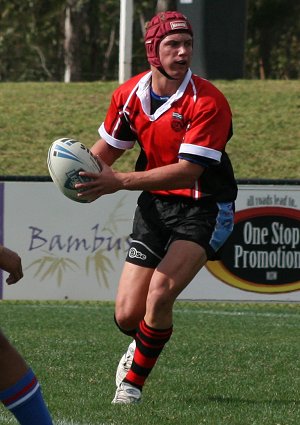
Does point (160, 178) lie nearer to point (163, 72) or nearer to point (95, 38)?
point (163, 72)

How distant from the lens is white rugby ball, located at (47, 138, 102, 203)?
617 centimetres

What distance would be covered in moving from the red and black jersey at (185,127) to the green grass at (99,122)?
1128 centimetres

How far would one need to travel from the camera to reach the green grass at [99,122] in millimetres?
18336

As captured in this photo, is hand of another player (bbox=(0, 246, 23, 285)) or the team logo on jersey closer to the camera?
hand of another player (bbox=(0, 246, 23, 285))

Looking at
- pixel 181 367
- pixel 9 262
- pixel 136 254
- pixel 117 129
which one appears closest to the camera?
pixel 9 262

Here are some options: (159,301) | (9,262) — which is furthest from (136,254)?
(9,262)

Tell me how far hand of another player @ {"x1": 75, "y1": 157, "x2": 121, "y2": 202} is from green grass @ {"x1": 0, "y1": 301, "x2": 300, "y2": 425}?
1.17 meters

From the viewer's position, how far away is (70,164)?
20.3ft

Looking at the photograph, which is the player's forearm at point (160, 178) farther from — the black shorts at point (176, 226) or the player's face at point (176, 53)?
the player's face at point (176, 53)

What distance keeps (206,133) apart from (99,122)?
46.0ft

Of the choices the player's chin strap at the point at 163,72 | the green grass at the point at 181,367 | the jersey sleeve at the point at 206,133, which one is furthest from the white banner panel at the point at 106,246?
the jersey sleeve at the point at 206,133

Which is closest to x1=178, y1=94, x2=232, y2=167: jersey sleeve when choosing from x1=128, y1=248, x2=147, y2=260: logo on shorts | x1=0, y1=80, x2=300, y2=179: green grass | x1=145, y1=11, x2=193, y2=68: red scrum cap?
x1=145, y1=11, x2=193, y2=68: red scrum cap

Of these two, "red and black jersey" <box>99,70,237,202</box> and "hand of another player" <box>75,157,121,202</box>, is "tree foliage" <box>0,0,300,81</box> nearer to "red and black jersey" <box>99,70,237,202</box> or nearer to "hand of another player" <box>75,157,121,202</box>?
"red and black jersey" <box>99,70,237,202</box>

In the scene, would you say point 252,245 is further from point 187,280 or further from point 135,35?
point 135,35
